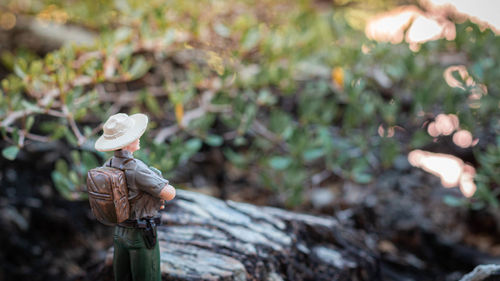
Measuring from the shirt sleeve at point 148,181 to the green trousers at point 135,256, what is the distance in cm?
11

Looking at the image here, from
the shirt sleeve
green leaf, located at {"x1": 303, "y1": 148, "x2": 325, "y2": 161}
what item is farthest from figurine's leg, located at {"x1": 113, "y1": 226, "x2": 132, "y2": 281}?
green leaf, located at {"x1": 303, "y1": 148, "x2": 325, "y2": 161}

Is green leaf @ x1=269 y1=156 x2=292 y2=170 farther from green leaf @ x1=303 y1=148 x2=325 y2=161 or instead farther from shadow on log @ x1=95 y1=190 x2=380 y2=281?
shadow on log @ x1=95 y1=190 x2=380 y2=281

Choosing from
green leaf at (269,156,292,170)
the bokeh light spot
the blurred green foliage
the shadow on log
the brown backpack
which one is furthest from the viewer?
the bokeh light spot

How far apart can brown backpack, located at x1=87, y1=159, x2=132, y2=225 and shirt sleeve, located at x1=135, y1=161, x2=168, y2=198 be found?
4cm

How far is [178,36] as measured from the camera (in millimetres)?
2047

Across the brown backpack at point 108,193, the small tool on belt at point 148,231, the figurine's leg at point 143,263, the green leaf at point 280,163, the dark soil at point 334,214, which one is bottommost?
the dark soil at point 334,214

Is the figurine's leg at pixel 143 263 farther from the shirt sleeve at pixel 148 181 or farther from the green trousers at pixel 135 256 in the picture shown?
the shirt sleeve at pixel 148 181

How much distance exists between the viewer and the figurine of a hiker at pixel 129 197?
967 millimetres

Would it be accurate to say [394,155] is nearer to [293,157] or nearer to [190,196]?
[293,157]

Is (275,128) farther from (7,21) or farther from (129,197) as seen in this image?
(7,21)

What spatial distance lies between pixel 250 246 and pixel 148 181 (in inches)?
18.9

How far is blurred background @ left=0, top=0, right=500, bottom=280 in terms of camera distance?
168 centimetres

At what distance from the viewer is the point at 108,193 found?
0.96 meters

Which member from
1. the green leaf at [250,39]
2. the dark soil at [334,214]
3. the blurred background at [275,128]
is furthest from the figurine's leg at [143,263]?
the green leaf at [250,39]
